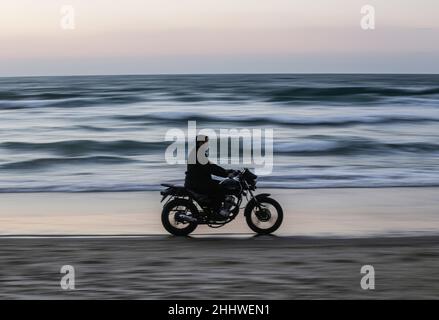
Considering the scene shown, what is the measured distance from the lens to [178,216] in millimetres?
11383

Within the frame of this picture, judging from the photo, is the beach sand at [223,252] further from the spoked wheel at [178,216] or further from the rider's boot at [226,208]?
the rider's boot at [226,208]

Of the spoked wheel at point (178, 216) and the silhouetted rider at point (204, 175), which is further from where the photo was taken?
the spoked wheel at point (178, 216)

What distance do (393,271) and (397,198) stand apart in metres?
6.79

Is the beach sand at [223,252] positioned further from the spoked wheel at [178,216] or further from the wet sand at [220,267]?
the spoked wheel at [178,216]

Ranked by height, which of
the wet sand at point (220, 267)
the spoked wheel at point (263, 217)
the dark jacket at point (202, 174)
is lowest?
the wet sand at point (220, 267)

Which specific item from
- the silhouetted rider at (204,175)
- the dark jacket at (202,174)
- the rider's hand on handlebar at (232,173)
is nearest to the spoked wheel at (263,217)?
the silhouetted rider at (204,175)

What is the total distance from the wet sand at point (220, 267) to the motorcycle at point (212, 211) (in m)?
0.33

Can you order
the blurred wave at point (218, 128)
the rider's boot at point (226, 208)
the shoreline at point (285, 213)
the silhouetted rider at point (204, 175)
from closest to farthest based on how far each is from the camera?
the silhouetted rider at point (204, 175) → the rider's boot at point (226, 208) → the shoreline at point (285, 213) → the blurred wave at point (218, 128)

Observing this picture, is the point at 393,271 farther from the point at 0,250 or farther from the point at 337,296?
the point at 0,250

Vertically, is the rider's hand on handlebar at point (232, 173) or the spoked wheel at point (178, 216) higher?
the rider's hand on handlebar at point (232, 173)

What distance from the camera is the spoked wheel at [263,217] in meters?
11.6

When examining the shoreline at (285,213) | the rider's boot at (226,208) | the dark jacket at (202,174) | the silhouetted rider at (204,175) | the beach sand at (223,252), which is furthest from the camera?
the shoreline at (285,213)

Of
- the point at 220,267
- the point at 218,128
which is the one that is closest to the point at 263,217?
the point at 220,267

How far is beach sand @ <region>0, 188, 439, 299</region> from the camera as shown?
7.91 metres
